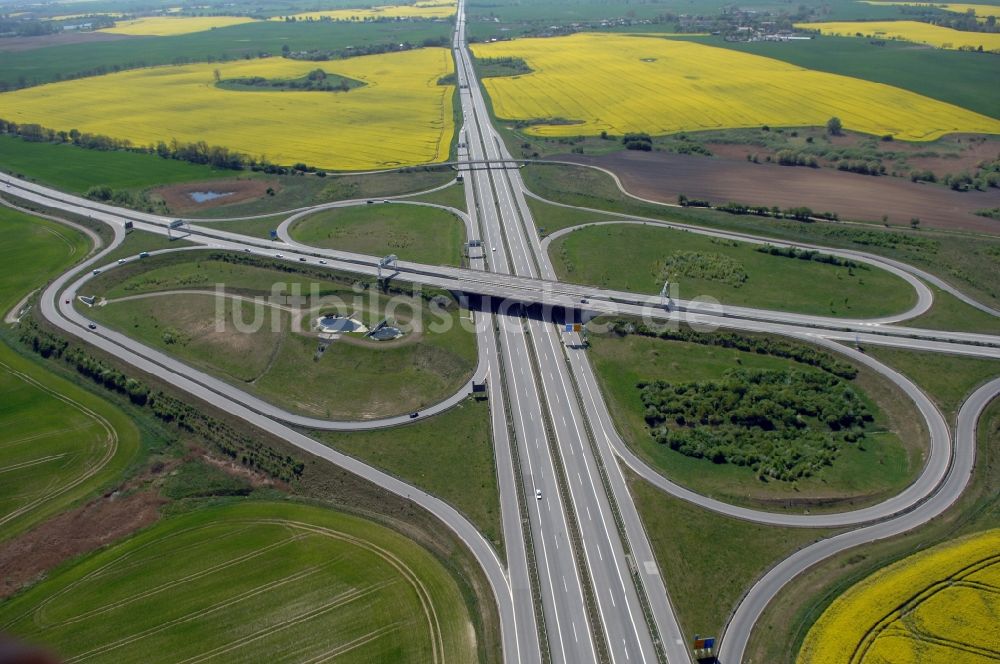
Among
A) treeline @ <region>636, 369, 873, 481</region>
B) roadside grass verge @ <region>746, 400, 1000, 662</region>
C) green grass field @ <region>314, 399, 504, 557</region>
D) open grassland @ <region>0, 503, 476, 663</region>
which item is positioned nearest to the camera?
roadside grass verge @ <region>746, 400, 1000, 662</region>

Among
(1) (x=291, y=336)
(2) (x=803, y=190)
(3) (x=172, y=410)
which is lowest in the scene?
(3) (x=172, y=410)

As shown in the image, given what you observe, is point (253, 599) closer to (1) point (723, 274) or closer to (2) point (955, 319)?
(1) point (723, 274)

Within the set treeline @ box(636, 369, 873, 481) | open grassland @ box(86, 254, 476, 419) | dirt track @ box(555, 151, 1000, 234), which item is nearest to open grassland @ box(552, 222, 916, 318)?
treeline @ box(636, 369, 873, 481)

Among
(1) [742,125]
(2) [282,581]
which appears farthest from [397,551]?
(1) [742,125]

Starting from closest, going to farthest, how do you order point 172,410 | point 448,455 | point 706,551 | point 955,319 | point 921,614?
point 921,614, point 706,551, point 448,455, point 172,410, point 955,319

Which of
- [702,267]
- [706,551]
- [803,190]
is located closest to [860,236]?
[803,190]

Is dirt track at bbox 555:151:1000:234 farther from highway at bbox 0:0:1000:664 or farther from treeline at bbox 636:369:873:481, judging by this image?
treeline at bbox 636:369:873:481

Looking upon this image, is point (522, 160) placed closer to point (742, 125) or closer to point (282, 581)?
point (742, 125)
